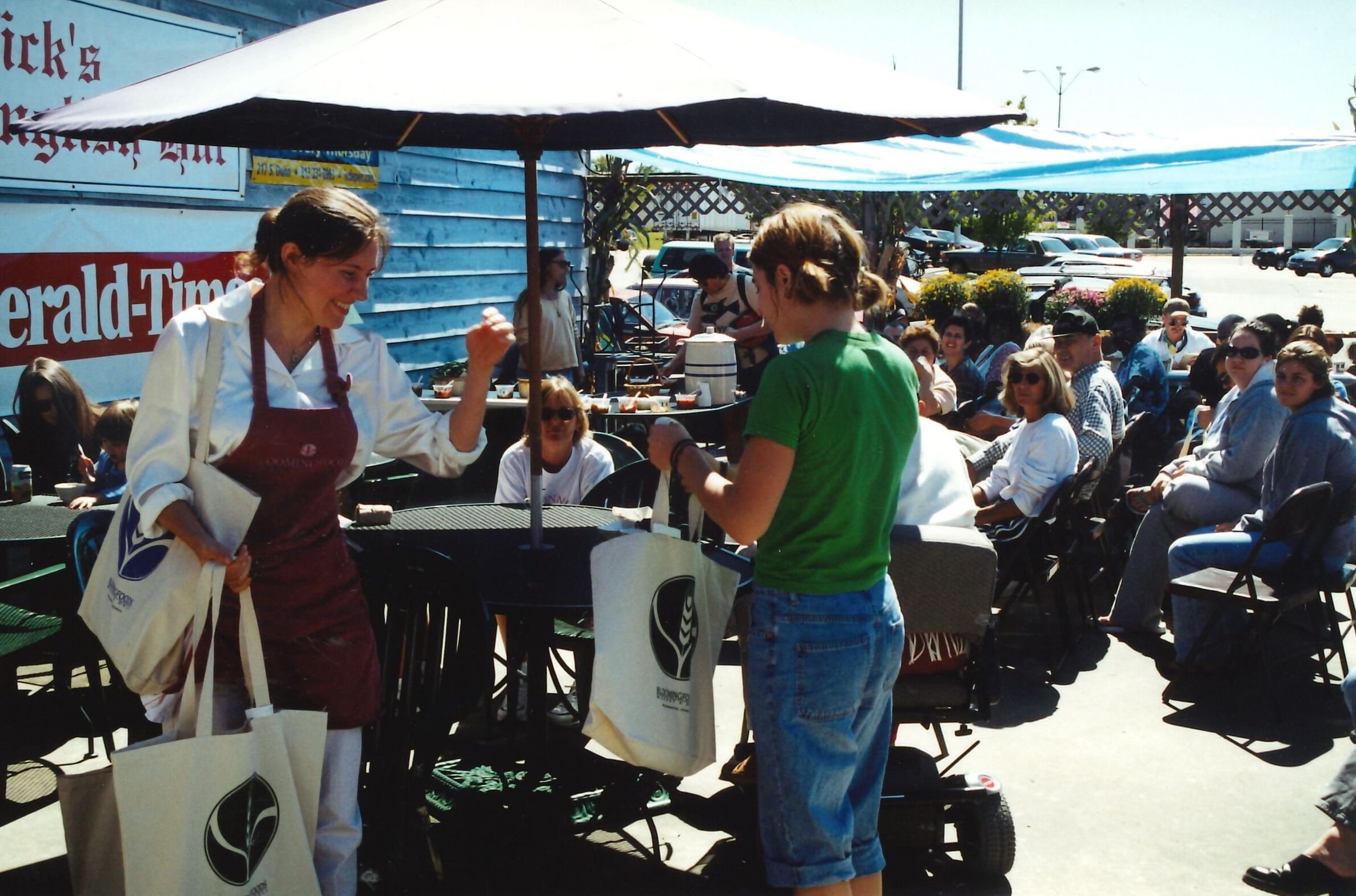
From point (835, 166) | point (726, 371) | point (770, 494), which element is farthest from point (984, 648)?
point (835, 166)

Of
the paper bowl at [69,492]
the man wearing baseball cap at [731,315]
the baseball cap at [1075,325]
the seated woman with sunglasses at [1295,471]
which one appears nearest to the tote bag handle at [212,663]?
the paper bowl at [69,492]

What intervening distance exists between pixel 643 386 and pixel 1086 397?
8.85 feet

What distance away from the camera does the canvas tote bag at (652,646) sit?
2.76 m

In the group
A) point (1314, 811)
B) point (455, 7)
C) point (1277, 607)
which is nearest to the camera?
point (455, 7)

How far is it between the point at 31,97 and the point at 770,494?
5048 millimetres

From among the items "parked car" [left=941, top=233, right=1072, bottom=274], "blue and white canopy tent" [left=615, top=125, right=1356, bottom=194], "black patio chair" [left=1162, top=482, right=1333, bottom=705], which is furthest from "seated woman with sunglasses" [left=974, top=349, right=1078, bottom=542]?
"parked car" [left=941, top=233, right=1072, bottom=274]

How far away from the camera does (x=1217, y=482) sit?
224 inches

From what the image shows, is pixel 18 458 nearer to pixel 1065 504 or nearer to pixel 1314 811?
pixel 1065 504

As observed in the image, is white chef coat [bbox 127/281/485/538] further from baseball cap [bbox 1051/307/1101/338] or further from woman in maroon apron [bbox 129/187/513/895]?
baseball cap [bbox 1051/307/1101/338]

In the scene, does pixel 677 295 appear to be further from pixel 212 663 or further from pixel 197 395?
pixel 212 663

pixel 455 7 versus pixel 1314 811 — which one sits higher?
pixel 455 7

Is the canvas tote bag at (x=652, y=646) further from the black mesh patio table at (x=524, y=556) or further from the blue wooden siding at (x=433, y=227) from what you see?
the blue wooden siding at (x=433, y=227)

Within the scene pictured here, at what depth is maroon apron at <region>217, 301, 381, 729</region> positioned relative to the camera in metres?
2.44

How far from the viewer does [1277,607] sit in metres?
4.85
